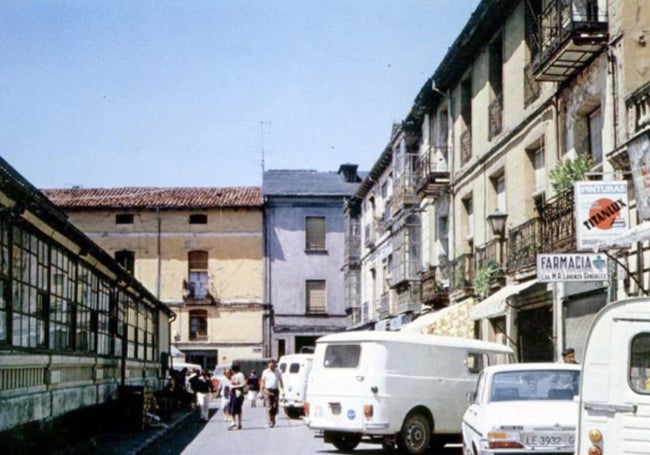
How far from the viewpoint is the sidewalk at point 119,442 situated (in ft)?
58.3

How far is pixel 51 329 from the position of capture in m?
17.6

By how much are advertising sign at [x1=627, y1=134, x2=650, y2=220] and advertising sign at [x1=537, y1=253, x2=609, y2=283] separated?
3.95 ft

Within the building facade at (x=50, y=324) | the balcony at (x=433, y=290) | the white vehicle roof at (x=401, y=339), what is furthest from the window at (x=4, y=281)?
the balcony at (x=433, y=290)

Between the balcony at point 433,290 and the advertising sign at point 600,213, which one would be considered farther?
the balcony at point 433,290

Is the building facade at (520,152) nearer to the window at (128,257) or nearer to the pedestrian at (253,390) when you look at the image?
the pedestrian at (253,390)

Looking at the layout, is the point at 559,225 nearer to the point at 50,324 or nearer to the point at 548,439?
the point at 548,439

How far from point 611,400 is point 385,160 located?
35.5m

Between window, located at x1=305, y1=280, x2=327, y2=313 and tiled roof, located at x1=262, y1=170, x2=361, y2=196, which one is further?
tiled roof, located at x1=262, y1=170, x2=361, y2=196

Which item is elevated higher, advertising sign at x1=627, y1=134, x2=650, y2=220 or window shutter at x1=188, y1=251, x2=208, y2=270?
window shutter at x1=188, y1=251, x2=208, y2=270

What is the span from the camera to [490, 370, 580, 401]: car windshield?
13.7 metres

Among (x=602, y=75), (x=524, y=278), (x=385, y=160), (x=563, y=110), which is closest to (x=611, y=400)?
(x=602, y=75)

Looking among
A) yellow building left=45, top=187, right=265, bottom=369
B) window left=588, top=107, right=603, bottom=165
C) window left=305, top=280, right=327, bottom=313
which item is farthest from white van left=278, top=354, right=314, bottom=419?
window left=305, top=280, right=327, bottom=313

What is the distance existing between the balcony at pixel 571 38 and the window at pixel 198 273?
131ft

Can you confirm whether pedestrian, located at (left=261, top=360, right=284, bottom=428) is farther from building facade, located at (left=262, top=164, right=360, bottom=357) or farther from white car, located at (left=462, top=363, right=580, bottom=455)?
building facade, located at (left=262, top=164, right=360, bottom=357)
